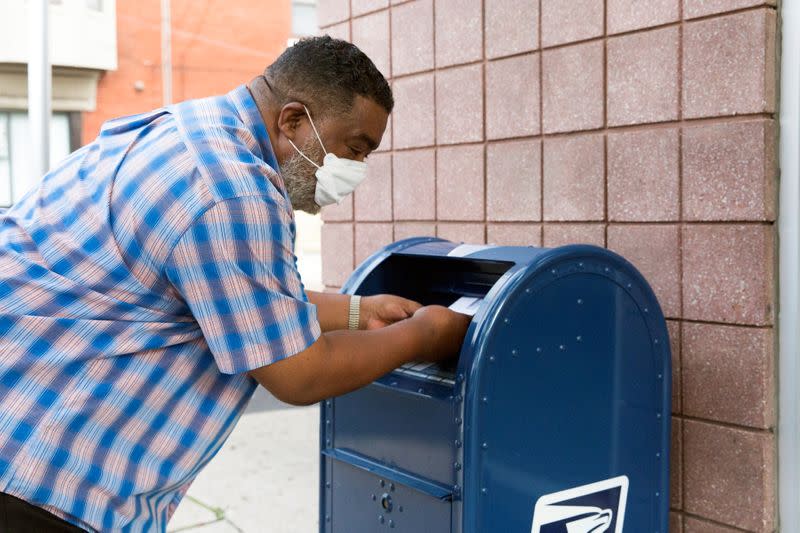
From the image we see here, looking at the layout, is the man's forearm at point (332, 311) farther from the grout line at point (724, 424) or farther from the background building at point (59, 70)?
the background building at point (59, 70)

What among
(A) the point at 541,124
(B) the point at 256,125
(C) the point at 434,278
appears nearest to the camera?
(B) the point at 256,125

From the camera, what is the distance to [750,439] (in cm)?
238

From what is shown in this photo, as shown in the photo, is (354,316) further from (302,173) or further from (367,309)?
(302,173)

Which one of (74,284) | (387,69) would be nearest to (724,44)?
(387,69)

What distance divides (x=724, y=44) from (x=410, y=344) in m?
1.33

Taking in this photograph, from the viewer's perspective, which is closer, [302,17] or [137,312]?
[137,312]

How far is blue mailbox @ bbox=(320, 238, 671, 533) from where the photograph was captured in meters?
1.91

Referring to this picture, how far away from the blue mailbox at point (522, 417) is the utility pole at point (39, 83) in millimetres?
2541

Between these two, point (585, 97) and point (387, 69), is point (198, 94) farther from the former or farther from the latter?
point (585, 97)

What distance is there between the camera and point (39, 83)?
13.6 feet

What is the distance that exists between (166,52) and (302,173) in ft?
40.9

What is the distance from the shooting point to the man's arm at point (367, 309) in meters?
2.08

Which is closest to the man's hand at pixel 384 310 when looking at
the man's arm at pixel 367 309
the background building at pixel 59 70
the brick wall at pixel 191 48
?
the man's arm at pixel 367 309

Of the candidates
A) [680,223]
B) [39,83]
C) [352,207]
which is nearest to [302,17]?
[39,83]
